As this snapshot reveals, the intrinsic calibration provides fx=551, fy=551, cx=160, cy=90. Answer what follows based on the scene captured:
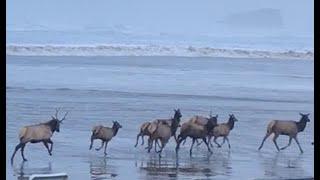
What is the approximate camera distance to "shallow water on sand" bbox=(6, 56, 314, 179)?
96.2 inches

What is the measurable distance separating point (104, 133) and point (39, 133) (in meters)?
0.28

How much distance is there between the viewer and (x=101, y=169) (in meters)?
2.45

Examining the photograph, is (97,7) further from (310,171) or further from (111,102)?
(310,171)

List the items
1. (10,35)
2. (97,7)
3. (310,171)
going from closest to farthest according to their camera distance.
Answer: (10,35)
(97,7)
(310,171)

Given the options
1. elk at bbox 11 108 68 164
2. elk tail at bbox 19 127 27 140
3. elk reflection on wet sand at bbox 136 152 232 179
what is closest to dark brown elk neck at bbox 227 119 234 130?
elk reflection on wet sand at bbox 136 152 232 179

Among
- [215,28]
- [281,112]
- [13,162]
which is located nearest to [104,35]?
[215,28]

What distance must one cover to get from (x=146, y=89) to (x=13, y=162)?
2.27 ft

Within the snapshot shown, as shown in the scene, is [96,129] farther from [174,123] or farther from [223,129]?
[223,129]

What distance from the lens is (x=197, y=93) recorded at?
2.61m

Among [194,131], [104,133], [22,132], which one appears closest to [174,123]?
[194,131]

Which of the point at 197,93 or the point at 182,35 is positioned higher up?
the point at 182,35

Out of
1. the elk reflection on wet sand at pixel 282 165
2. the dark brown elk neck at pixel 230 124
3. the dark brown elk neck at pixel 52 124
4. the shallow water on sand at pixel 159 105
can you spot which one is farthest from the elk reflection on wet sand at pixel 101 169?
the elk reflection on wet sand at pixel 282 165

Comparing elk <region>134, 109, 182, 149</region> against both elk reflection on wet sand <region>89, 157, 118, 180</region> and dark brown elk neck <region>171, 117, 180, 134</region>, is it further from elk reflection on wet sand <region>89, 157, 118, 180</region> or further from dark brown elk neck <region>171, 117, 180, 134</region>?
elk reflection on wet sand <region>89, 157, 118, 180</region>

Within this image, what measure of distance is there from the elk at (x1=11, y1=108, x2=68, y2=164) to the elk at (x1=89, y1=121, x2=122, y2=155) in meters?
0.17
